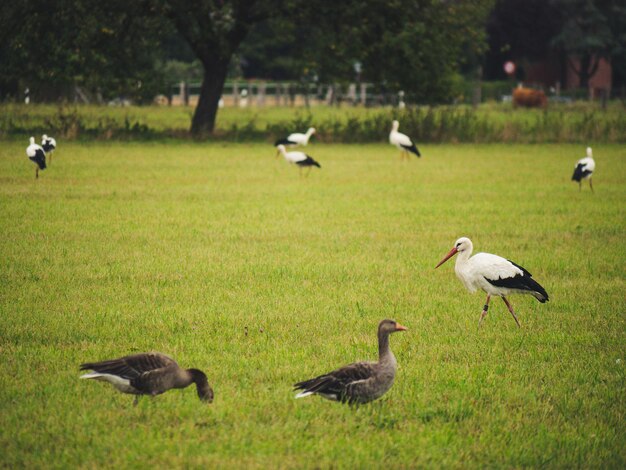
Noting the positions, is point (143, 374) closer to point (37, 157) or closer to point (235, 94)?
point (37, 157)

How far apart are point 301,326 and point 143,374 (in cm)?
335

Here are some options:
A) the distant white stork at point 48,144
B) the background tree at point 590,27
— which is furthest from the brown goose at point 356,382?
the background tree at point 590,27

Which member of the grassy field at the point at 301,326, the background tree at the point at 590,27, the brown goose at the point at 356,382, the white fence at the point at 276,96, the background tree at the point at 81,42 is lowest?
the grassy field at the point at 301,326

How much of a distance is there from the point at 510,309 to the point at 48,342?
4841 millimetres

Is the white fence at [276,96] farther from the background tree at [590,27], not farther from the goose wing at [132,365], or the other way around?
the goose wing at [132,365]

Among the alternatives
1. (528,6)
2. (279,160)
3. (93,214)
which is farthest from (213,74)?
(528,6)

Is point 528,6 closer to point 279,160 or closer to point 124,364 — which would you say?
point 279,160

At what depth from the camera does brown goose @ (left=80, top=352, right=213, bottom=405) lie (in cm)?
714

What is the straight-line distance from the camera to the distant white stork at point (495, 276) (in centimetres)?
1040

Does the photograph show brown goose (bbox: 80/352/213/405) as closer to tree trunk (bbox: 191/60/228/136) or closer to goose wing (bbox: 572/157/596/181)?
goose wing (bbox: 572/157/596/181)

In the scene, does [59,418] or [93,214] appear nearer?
[59,418]

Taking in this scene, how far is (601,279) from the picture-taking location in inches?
526

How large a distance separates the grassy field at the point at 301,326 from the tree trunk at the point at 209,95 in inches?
729

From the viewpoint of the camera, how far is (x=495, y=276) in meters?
10.5
